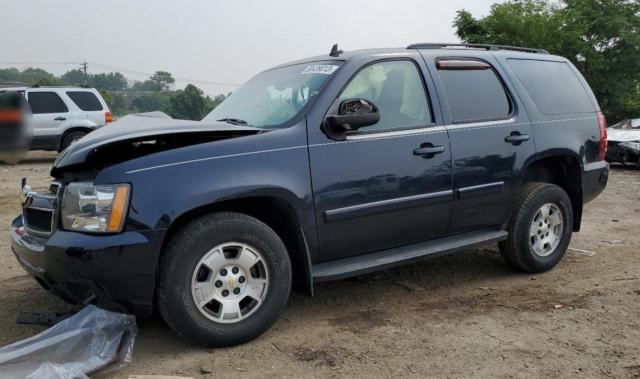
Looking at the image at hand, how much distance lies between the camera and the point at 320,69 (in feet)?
13.1

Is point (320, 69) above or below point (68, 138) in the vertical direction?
above

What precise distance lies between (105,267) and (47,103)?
1215 centimetres

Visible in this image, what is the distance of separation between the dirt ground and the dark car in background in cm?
826

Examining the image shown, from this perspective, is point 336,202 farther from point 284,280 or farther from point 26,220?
point 26,220

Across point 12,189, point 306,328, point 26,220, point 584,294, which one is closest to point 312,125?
point 306,328

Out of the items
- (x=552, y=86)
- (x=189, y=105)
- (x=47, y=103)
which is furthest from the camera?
(x=47, y=103)

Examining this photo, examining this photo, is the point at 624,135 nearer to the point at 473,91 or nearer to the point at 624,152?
the point at 624,152

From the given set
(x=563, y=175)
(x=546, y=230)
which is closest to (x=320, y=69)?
(x=546, y=230)

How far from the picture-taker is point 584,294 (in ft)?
13.9

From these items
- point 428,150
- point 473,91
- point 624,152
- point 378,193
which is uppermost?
point 473,91

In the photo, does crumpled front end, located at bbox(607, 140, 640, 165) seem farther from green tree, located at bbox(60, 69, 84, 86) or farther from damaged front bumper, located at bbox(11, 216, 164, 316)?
green tree, located at bbox(60, 69, 84, 86)

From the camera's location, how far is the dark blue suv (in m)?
3.04

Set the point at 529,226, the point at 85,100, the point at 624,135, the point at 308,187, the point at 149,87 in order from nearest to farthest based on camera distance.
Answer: the point at 308,187, the point at 529,226, the point at 149,87, the point at 624,135, the point at 85,100

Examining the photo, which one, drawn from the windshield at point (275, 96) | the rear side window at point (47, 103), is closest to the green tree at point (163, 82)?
the rear side window at point (47, 103)
